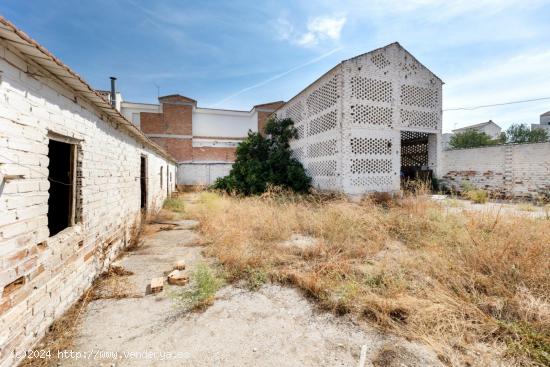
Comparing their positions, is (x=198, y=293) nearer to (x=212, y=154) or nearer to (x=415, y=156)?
(x=415, y=156)

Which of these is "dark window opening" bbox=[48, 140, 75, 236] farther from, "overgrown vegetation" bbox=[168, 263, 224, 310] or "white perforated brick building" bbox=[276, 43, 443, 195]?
"white perforated brick building" bbox=[276, 43, 443, 195]

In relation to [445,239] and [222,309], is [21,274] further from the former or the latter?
[445,239]

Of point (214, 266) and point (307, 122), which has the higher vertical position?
point (307, 122)

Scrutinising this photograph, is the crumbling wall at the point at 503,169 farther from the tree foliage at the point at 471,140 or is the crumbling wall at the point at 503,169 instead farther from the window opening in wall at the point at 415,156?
the tree foliage at the point at 471,140

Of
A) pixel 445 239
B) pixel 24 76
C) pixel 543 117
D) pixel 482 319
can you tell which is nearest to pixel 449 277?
pixel 482 319

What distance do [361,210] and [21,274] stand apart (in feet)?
19.0

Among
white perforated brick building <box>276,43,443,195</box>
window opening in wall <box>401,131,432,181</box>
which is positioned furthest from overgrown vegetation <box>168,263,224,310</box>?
window opening in wall <box>401,131,432,181</box>

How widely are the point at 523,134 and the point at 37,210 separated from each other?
41.4m

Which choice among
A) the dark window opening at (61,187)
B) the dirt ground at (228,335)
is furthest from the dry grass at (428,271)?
the dark window opening at (61,187)

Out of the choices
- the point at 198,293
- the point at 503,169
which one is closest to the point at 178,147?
the point at 198,293

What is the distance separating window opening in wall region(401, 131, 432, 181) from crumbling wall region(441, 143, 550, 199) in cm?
234

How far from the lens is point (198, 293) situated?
9.30 feet

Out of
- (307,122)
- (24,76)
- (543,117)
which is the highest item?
(543,117)

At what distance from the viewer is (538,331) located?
6.93 feet
